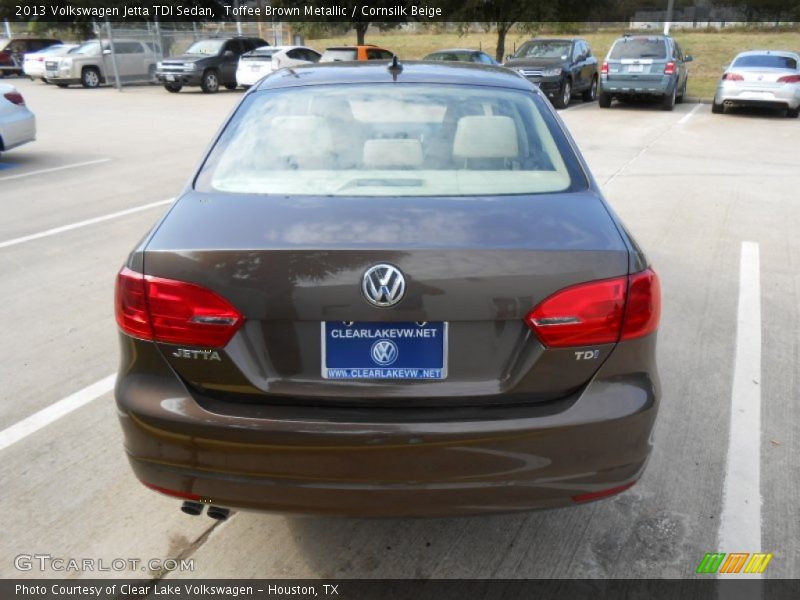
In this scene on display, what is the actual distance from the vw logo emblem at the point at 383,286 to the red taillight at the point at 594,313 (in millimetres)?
387

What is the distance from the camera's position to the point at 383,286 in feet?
6.67

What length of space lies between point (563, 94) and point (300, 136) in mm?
17057

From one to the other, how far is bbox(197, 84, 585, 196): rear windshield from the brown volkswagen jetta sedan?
0.38 m

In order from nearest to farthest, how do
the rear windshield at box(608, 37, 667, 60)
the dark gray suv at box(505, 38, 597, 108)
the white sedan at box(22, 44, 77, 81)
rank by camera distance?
the rear windshield at box(608, 37, 667, 60) → the dark gray suv at box(505, 38, 597, 108) → the white sedan at box(22, 44, 77, 81)

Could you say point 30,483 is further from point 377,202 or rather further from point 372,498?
point 377,202

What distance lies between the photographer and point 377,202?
2.38 metres

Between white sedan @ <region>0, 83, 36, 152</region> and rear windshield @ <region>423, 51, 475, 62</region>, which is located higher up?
rear windshield @ <region>423, 51, 475, 62</region>

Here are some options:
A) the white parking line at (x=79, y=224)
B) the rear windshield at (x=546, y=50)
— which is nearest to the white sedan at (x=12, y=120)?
the white parking line at (x=79, y=224)

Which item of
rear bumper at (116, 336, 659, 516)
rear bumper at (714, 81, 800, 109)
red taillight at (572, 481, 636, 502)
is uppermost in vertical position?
rear bumper at (116, 336, 659, 516)

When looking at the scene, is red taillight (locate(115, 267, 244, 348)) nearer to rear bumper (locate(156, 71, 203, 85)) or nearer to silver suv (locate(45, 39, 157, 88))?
rear bumper (locate(156, 71, 203, 85))

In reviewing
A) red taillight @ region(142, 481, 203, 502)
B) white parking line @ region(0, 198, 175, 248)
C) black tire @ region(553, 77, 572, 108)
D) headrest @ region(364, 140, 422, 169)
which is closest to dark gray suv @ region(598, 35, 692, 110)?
black tire @ region(553, 77, 572, 108)

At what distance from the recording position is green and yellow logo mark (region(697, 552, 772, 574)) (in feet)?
8.53

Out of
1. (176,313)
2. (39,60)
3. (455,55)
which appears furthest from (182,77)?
(176,313)

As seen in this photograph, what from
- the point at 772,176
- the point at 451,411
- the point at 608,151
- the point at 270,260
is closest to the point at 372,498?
the point at 451,411
